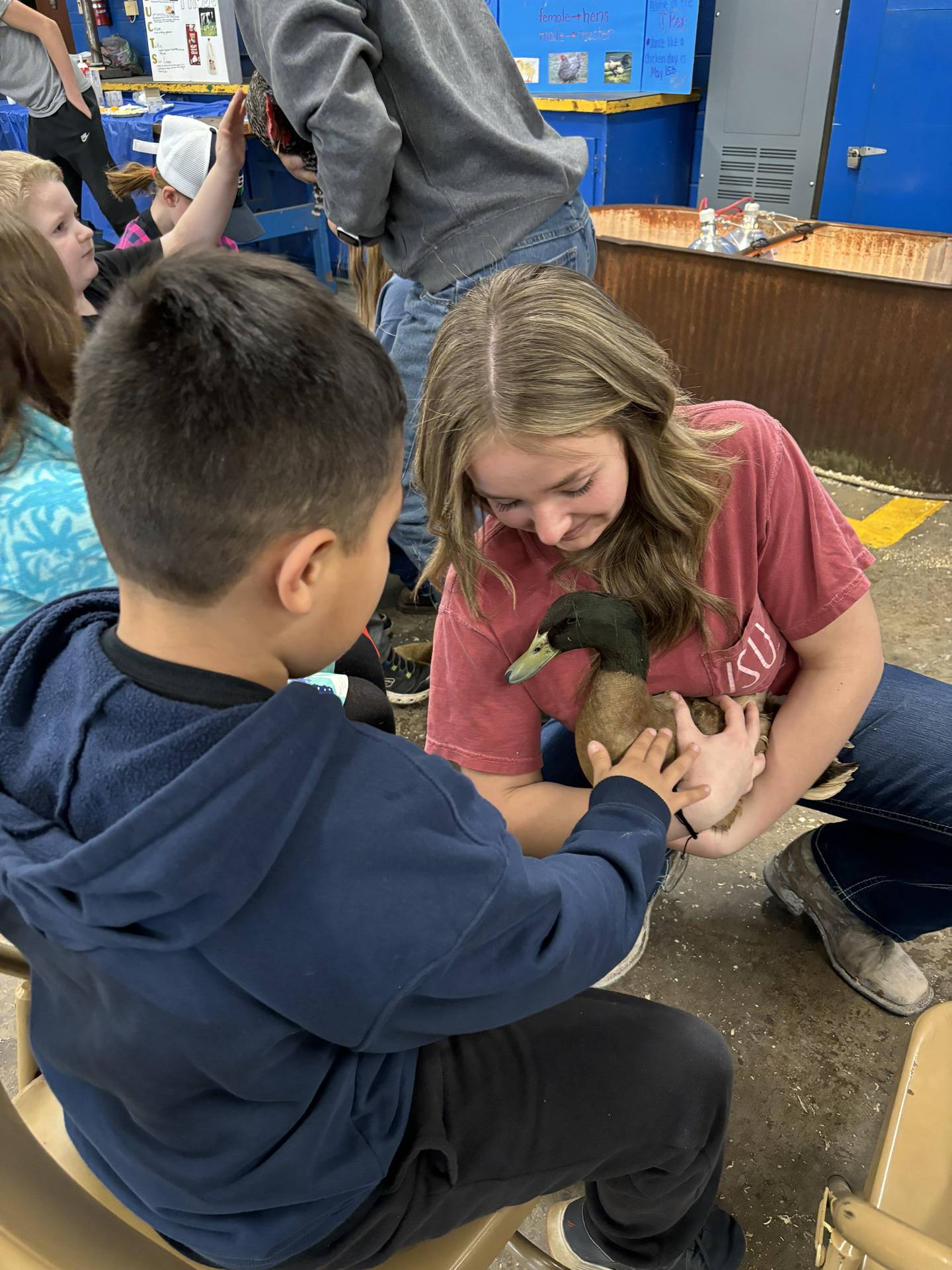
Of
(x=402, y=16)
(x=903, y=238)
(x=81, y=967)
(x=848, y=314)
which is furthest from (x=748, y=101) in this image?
(x=81, y=967)

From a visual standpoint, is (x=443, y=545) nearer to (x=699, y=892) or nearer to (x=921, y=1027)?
(x=921, y=1027)

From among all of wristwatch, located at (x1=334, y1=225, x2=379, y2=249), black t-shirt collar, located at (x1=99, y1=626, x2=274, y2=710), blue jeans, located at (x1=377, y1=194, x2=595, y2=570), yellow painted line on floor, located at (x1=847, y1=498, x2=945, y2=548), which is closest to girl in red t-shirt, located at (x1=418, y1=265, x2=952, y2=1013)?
black t-shirt collar, located at (x1=99, y1=626, x2=274, y2=710)

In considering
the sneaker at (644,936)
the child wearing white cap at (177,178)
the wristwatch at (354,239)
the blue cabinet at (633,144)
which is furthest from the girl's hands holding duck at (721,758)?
the blue cabinet at (633,144)

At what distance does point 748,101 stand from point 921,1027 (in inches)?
201

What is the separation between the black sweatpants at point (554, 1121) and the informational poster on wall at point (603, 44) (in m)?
5.32

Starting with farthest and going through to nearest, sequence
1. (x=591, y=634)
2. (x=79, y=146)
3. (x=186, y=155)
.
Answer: (x=79, y=146) < (x=186, y=155) < (x=591, y=634)

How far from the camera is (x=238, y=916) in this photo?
671 millimetres

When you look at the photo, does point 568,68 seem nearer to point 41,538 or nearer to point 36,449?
point 36,449

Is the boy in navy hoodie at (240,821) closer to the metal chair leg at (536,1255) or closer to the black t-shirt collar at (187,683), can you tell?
the black t-shirt collar at (187,683)

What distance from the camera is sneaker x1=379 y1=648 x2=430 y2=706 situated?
8.77 feet

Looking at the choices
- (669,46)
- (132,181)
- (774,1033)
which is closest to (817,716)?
(774,1033)

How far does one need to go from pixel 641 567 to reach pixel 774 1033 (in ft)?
3.23

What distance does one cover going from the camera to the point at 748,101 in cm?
486

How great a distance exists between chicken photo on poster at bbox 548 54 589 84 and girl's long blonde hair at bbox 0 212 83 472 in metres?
4.76
